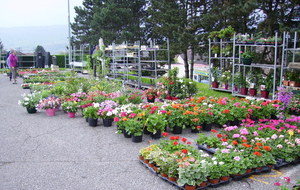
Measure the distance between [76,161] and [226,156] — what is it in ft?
8.29

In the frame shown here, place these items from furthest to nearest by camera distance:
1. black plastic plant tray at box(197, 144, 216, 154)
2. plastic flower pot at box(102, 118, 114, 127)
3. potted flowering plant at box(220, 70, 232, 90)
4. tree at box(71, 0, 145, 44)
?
tree at box(71, 0, 145, 44) < potted flowering plant at box(220, 70, 232, 90) < plastic flower pot at box(102, 118, 114, 127) < black plastic plant tray at box(197, 144, 216, 154)

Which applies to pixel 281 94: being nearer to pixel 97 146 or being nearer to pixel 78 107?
pixel 97 146

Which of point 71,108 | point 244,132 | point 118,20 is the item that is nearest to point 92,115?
point 71,108

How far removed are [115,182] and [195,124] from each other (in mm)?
2786

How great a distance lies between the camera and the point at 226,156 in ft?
14.3

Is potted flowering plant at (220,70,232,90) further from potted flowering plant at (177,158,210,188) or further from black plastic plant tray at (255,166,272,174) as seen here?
potted flowering plant at (177,158,210,188)

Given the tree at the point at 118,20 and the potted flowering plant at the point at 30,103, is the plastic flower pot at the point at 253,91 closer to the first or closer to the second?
the potted flowering plant at the point at 30,103

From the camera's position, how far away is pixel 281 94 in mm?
6512

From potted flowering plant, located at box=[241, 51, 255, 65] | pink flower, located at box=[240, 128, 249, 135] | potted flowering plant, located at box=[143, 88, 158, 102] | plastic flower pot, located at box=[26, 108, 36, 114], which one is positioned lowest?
plastic flower pot, located at box=[26, 108, 36, 114]

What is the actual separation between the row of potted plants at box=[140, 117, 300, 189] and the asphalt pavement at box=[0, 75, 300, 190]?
0.17m

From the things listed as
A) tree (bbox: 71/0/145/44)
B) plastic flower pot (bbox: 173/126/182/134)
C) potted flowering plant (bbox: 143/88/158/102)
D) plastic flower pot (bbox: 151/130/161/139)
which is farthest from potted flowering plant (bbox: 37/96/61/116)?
tree (bbox: 71/0/145/44)

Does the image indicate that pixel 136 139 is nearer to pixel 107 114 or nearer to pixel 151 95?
pixel 107 114

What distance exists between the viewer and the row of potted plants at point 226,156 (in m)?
3.90

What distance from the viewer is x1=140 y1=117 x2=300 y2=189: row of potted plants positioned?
3897 millimetres
